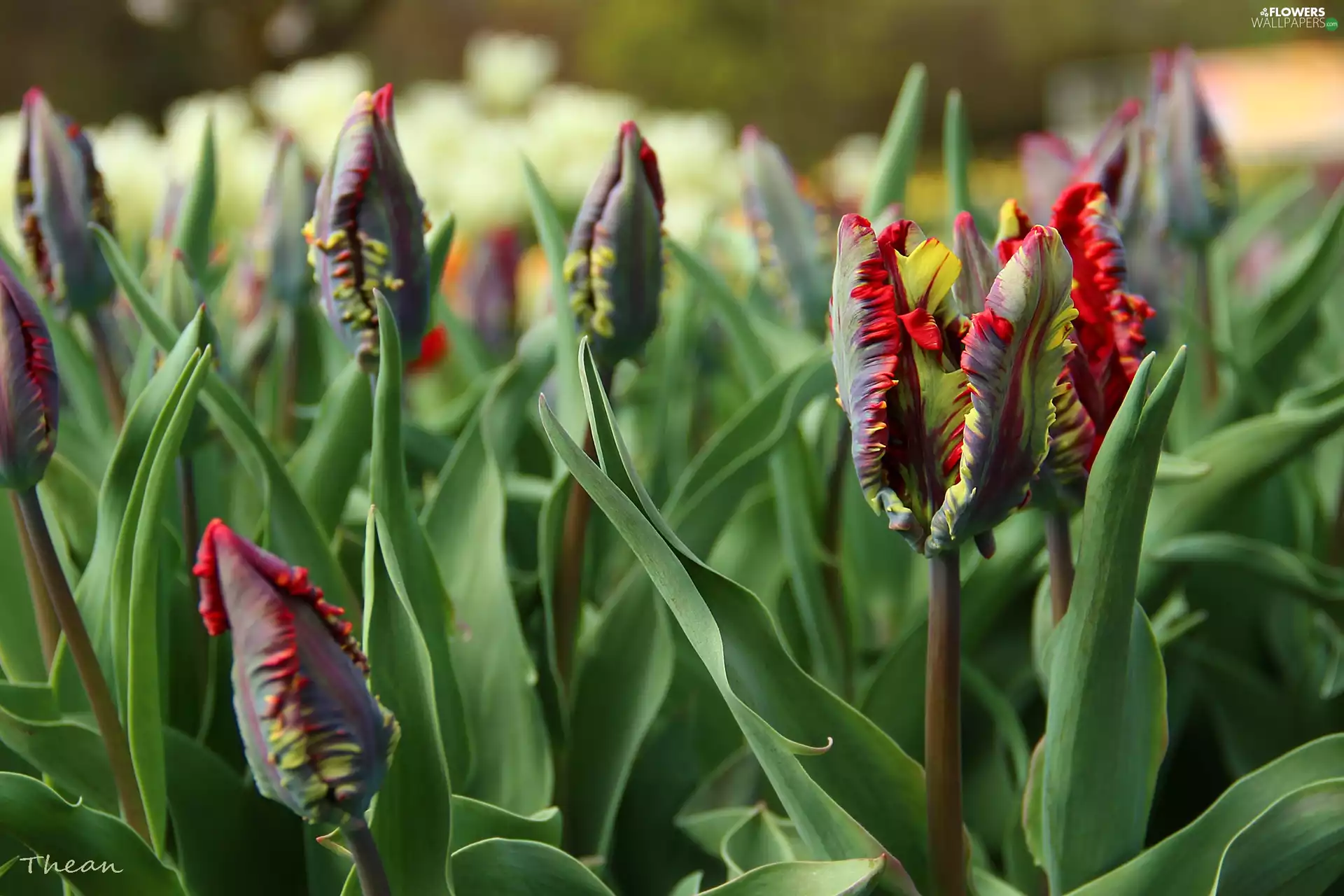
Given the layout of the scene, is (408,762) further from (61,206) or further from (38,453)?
(61,206)

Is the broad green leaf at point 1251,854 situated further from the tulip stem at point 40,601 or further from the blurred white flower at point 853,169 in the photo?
the blurred white flower at point 853,169

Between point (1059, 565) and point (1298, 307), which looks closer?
point (1059, 565)

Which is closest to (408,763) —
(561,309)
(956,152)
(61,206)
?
(561,309)

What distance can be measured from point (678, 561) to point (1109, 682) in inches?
5.2

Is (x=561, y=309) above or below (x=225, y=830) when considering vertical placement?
above

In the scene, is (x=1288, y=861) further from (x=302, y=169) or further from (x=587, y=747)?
(x=302, y=169)

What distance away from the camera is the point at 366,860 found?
0.32 metres

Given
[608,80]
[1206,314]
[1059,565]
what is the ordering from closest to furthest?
1. [1059,565]
2. [1206,314]
3. [608,80]

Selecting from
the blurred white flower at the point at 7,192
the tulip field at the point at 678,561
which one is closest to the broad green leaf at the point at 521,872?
the tulip field at the point at 678,561

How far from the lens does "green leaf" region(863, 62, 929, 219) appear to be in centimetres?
59

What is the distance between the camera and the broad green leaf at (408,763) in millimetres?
364

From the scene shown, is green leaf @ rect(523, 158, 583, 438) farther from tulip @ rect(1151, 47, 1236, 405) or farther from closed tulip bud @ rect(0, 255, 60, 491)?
tulip @ rect(1151, 47, 1236, 405)

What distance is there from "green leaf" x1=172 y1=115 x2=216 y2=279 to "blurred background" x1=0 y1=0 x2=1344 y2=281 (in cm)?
15

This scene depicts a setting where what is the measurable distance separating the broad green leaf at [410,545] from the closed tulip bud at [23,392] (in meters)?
0.10
